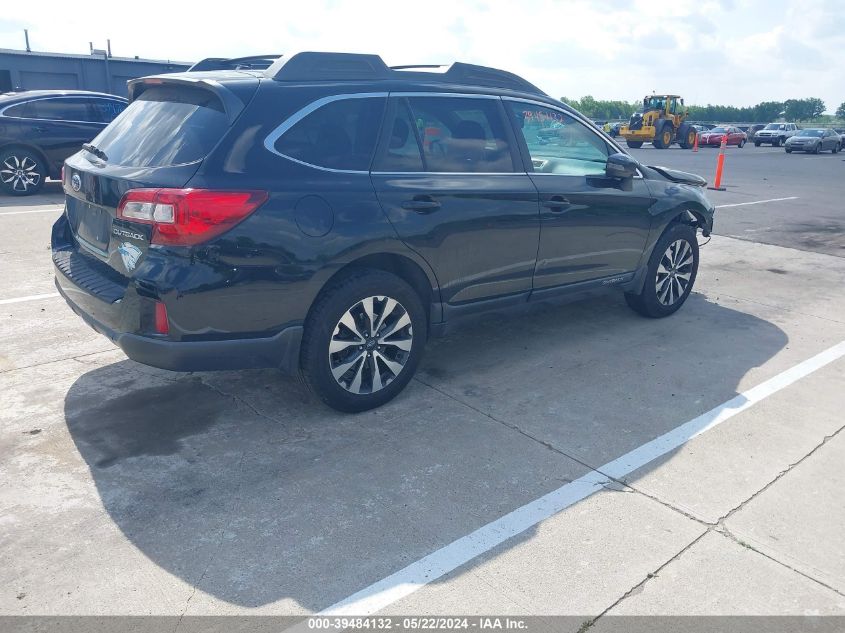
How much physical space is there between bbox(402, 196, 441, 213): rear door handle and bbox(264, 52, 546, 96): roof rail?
0.75 meters

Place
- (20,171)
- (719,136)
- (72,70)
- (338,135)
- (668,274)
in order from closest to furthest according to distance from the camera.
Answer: (338,135) < (668,274) < (20,171) < (72,70) < (719,136)

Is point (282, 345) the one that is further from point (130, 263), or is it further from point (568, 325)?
point (568, 325)

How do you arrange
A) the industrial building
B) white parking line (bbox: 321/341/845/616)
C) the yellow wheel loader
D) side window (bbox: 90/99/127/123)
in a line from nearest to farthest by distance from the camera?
white parking line (bbox: 321/341/845/616) < side window (bbox: 90/99/127/123) < the industrial building < the yellow wheel loader

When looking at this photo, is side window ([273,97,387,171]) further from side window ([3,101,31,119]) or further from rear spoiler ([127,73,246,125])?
side window ([3,101,31,119])

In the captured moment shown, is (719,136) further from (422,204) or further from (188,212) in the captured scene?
(188,212)

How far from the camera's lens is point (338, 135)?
3879 mm

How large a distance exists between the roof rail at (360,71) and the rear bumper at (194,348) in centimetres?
138

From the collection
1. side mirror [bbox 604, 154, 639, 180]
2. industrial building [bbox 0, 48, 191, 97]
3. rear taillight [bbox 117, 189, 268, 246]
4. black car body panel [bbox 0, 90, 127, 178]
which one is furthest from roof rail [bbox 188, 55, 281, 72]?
industrial building [bbox 0, 48, 191, 97]

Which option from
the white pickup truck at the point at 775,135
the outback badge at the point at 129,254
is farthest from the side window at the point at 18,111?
the white pickup truck at the point at 775,135

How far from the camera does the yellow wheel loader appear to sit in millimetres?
32812

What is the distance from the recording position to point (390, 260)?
4.12 metres

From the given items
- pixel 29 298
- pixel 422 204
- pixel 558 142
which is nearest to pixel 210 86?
pixel 422 204

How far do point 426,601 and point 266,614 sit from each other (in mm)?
576

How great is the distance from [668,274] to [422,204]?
2.78m
